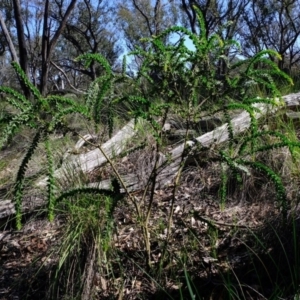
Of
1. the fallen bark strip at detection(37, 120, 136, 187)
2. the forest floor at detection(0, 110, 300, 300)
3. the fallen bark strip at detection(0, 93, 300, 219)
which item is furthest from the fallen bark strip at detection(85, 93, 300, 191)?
the fallen bark strip at detection(37, 120, 136, 187)

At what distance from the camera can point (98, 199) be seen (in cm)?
323

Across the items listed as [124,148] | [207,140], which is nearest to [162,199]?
[207,140]

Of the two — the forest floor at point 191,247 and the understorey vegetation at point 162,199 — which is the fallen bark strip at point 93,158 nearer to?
the understorey vegetation at point 162,199

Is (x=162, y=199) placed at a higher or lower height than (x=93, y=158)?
lower

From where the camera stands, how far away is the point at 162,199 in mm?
4000

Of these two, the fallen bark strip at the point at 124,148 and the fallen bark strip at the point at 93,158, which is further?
the fallen bark strip at the point at 93,158

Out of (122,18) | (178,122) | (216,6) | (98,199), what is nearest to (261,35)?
(216,6)

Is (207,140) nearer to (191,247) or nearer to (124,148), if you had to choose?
(124,148)

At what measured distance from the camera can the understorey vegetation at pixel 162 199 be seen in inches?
89.3

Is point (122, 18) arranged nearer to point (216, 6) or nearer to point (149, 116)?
point (216, 6)

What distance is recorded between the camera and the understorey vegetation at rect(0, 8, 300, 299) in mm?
2268

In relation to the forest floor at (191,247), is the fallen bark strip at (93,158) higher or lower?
higher

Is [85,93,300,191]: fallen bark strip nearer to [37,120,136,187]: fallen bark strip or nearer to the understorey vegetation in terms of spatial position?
the understorey vegetation

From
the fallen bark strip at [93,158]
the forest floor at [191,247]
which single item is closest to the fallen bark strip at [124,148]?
the fallen bark strip at [93,158]
